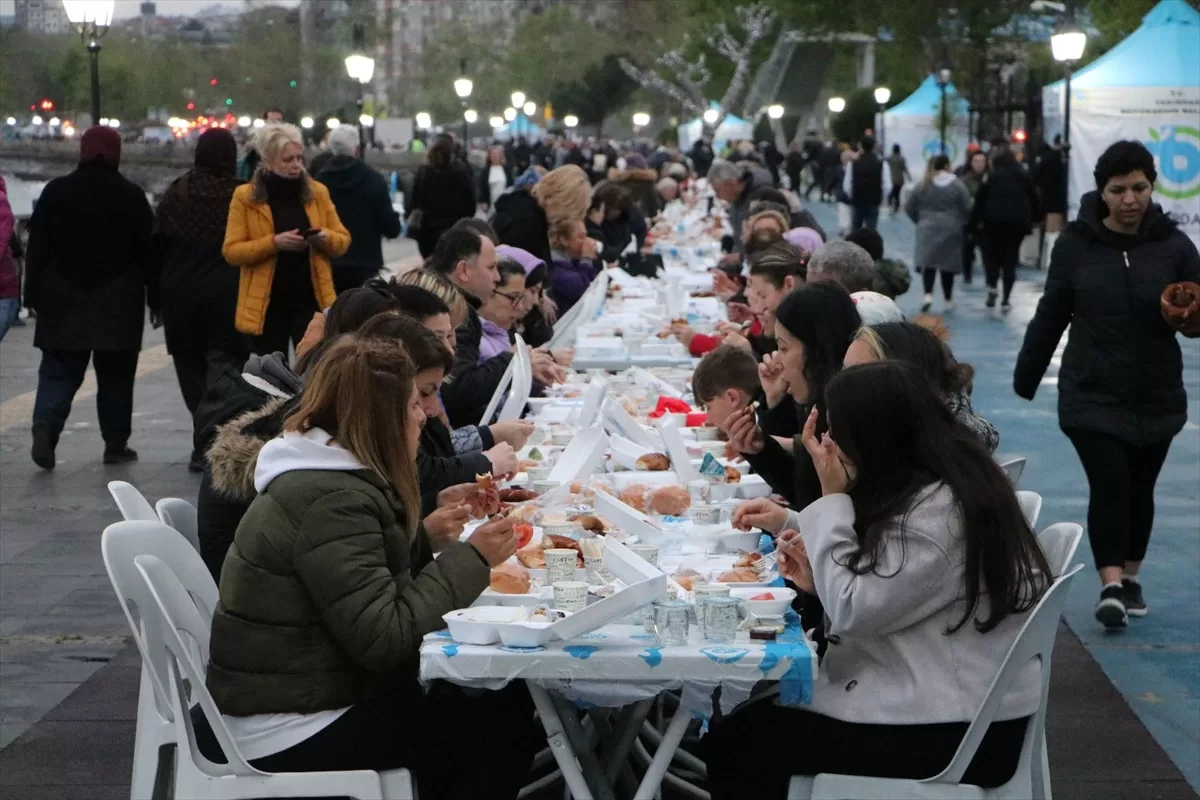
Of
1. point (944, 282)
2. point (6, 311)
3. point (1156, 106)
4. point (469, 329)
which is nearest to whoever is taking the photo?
point (469, 329)

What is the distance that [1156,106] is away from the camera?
A: 55.8ft

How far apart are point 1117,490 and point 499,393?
214cm

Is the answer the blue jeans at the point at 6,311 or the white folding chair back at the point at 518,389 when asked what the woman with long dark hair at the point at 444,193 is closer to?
the blue jeans at the point at 6,311

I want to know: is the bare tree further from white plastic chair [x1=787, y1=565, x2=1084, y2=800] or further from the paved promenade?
white plastic chair [x1=787, y1=565, x2=1084, y2=800]

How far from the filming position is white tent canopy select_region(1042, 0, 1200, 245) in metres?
16.7

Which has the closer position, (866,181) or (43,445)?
(43,445)

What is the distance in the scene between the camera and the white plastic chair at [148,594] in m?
3.35

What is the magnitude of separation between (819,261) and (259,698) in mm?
3576

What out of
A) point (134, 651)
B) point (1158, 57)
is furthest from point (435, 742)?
point (1158, 57)

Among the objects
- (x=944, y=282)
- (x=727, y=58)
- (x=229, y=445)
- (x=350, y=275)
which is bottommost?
(x=727, y=58)

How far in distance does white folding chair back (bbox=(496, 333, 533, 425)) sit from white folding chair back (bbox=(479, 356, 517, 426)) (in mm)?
18

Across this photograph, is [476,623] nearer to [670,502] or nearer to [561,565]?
[561,565]

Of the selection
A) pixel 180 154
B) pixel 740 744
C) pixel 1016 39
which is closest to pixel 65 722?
pixel 740 744

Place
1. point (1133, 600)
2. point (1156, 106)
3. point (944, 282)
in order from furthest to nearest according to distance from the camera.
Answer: point (1156, 106), point (944, 282), point (1133, 600)
